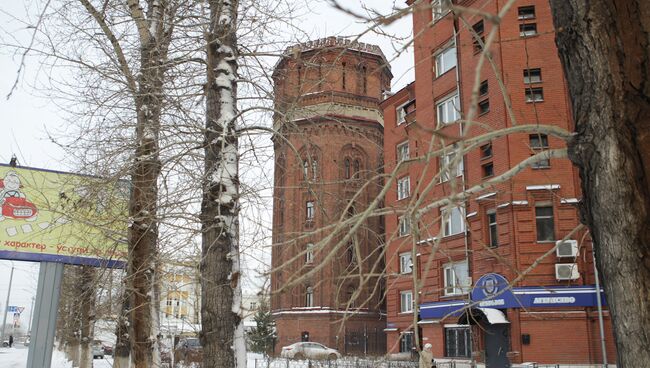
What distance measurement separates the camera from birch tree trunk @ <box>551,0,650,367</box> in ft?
9.89

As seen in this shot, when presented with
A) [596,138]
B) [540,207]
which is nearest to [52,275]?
[596,138]

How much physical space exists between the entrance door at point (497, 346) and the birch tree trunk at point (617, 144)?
19.8 metres

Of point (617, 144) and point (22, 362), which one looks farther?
point (22, 362)

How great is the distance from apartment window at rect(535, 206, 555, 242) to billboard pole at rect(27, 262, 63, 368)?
18.0m

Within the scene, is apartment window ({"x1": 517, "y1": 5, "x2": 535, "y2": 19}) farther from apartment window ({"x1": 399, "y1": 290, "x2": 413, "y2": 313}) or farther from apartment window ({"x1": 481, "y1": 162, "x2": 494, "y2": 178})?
apartment window ({"x1": 399, "y1": 290, "x2": 413, "y2": 313})

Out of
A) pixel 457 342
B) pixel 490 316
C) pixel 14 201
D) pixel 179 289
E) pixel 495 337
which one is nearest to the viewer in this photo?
pixel 179 289

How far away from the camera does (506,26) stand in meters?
24.1

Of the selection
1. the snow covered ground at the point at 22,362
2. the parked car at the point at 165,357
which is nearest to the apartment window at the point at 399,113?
the parked car at the point at 165,357

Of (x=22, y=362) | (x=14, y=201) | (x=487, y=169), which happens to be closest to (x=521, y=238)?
(x=487, y=169)

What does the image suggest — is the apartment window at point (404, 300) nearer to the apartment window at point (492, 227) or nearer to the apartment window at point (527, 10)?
the apartment window at point (492, 227)

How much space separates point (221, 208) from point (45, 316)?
785 centimetres

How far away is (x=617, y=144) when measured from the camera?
10.3 feet

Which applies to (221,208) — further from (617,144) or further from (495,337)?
(495,337)

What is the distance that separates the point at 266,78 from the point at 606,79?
19.1ft
